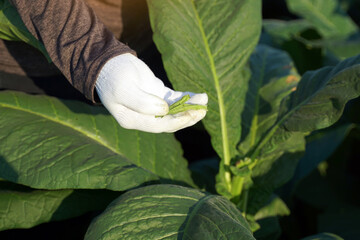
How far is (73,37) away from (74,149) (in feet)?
0.98

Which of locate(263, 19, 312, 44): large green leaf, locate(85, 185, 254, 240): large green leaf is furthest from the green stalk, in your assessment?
locate(263, 19, 312, 44): large green leaf

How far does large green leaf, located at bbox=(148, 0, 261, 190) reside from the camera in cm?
138

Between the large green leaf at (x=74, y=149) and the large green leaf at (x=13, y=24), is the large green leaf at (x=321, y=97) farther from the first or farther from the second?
the large green leaf at (x=13, y=24)

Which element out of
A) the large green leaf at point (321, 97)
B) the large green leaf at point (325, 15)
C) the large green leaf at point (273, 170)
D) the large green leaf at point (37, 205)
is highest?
the large green leaf at point (321, 97)

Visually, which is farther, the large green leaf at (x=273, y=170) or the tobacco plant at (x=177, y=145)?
the large green leaf at (x=273, y=170)

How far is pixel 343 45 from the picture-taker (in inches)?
102

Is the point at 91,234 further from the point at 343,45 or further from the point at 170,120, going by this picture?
the point at 343,45

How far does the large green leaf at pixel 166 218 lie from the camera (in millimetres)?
990

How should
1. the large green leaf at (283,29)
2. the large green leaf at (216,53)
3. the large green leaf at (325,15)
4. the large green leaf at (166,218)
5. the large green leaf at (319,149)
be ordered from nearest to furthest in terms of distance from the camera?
the large green leaf at (166,218) < the large green leaf at (216,53) < the large green leaf at (319,149) < the large green leaf at (283,29) < the large green leaf at (325,15)

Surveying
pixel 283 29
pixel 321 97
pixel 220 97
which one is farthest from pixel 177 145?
pixel 283 29

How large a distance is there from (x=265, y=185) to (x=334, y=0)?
7.10 ft

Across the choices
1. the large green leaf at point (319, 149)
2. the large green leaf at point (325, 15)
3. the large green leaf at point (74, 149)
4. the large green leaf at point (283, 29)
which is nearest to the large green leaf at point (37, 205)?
the large green leaf at point (74, 149)

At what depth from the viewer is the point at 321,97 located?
1.23 m

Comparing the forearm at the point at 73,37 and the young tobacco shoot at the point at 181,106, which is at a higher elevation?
the forearm at the point at 73,37
